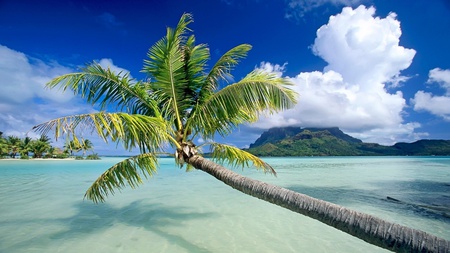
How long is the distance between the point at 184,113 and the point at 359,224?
172 inches

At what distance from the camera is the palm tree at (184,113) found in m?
3.14

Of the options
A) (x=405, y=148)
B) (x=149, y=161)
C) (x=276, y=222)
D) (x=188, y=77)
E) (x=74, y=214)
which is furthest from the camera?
(x=405, y=148)

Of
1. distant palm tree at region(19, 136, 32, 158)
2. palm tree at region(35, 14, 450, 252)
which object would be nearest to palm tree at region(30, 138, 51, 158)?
distant palm tree at region(19, 136, 32, 158)

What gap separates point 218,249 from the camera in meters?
4.96

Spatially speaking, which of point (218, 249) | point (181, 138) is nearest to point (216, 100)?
point (181, 138)

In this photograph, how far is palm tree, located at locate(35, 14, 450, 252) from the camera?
3.14 meters

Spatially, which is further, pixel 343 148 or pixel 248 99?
pixel 343 148

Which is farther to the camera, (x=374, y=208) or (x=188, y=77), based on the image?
(x=374, y=208)

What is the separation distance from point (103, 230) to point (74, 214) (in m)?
2.25

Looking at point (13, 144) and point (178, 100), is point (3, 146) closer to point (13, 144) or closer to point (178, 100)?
point (13, 144)

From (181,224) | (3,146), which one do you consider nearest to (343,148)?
(3,146)

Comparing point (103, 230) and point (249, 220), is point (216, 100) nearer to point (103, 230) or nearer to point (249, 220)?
point (249, 220)

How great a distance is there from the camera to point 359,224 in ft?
7.43

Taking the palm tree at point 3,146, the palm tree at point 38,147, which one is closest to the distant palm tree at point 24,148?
the palm tree at point 38,147
